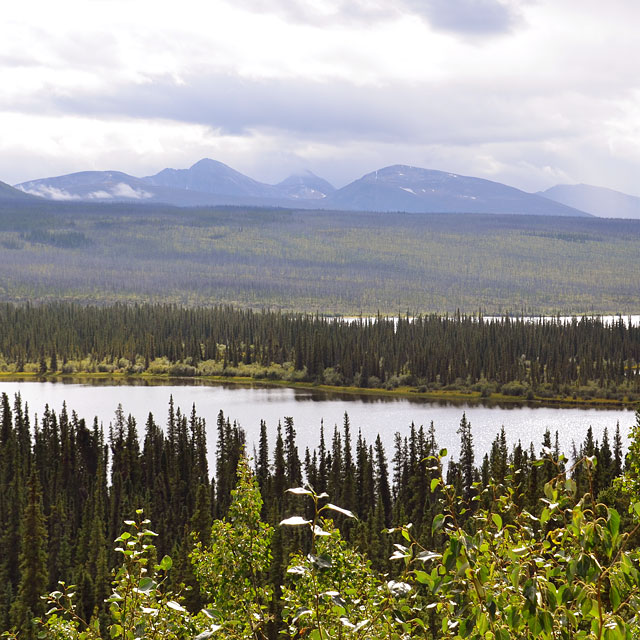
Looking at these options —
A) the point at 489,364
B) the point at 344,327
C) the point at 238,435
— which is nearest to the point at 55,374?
the point at 344,327

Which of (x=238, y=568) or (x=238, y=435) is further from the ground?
(x=238, y=568)

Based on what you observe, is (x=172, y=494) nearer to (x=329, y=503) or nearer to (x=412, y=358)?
(x=329, y=503)

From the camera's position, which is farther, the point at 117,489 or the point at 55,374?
the point at 55,374

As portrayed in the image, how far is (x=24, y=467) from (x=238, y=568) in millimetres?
74460

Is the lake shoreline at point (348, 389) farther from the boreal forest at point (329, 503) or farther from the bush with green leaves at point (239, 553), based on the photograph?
the bush with green leaves at point (239, 553)

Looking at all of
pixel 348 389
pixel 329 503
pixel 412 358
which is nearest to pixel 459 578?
pixel 329 503

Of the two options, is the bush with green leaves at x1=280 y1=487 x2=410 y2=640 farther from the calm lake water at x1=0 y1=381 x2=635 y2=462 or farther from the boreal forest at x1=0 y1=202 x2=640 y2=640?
the calm lake water at x1=0 y1=381 x2=635 y2=462

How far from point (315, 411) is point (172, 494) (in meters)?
53.8

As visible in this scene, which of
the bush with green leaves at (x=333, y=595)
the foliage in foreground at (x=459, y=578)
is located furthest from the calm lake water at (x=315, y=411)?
the foliage in foreground at (x=459, y=578)

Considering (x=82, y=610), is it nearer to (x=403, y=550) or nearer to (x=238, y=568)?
(x=238, y=568)

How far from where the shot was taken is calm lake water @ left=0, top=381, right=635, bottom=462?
Result: 115 metres

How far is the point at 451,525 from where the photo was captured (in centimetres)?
856

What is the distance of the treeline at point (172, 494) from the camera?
58.2 meters

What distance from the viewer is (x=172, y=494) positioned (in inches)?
3361
